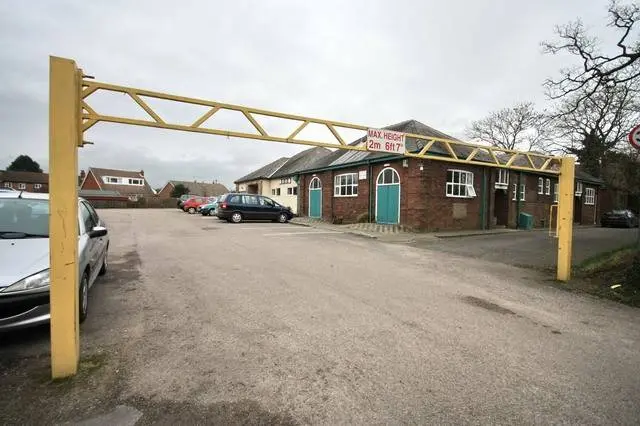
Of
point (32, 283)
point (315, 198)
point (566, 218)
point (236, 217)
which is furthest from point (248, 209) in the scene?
point (32, 283)

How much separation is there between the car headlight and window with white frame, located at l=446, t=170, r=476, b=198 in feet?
56.3

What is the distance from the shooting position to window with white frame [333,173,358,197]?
20375 millimetres

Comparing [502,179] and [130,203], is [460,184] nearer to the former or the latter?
[502,179]

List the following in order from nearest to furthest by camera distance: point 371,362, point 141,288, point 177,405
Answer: point 177,405 < point 371,362 < point 141,288

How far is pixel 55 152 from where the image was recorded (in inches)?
119

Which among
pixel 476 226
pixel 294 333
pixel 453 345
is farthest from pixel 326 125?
pixel 476 226

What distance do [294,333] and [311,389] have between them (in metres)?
1.17

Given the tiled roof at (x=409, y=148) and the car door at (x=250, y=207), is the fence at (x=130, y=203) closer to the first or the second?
the car door at (x=250, y=207)

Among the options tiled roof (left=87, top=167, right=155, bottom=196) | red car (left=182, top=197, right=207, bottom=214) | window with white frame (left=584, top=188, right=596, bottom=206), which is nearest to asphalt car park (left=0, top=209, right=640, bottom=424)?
red car (left=182, top=197, right=207, bottom=214)

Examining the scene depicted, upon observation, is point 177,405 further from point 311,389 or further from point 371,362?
point 371,362

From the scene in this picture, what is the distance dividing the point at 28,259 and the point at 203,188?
76338 mm

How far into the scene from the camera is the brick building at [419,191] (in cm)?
1672

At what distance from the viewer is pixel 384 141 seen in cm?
706

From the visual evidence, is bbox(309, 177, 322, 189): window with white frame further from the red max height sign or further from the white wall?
the red max height sign
